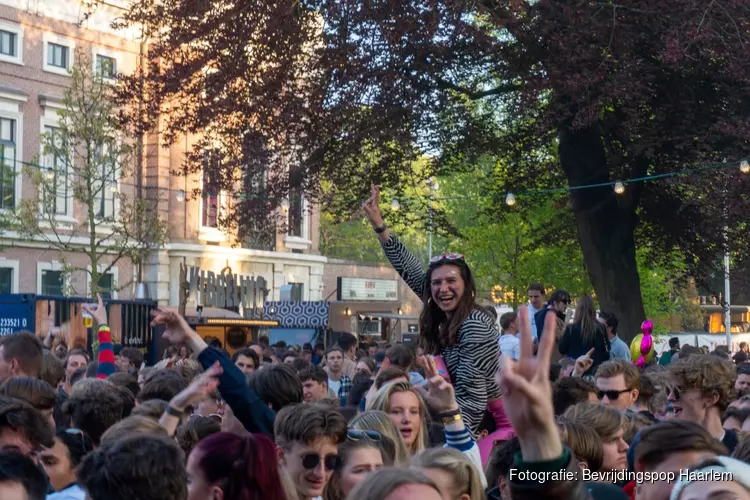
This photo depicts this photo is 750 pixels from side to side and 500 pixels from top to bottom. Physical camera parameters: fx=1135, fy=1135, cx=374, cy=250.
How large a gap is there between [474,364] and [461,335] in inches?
8.4

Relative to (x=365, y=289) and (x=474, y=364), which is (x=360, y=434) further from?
(x=365, y=289)

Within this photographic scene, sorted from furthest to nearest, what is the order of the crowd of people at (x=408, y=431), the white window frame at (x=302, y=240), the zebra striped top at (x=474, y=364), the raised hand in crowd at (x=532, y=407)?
1. the white window frame at (x=302, y=240)
2. the zebra striped top at (x=474, y=364)
3. the crowd of people at (x=408, y=431)
4. the raised hand in crowd at (x=532, y=407)

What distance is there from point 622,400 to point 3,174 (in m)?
29.6

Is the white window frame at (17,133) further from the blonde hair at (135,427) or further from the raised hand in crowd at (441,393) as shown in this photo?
the raised hand in crowd at (441,393)

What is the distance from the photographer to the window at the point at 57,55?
38.0 m

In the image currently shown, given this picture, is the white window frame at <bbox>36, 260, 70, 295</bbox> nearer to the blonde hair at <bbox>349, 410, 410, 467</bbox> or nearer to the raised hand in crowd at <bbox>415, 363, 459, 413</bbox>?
the blonde hair at <bbox>349, 410, 410, 467</bbox>

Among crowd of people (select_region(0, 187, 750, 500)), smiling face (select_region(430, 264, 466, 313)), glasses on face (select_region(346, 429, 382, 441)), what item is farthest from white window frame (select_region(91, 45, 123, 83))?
glasses on face (select_region(346, 429, 382, 441))

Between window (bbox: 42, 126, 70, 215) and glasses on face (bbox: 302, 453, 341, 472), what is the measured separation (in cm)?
2780

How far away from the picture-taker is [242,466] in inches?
154

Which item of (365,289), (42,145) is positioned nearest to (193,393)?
(42,145)

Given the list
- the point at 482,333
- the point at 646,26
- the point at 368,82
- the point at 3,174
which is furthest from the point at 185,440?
the point at 3,174

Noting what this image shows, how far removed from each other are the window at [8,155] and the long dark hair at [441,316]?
30.8 m

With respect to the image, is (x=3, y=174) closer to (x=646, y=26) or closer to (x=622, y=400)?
(x=646, y=26)

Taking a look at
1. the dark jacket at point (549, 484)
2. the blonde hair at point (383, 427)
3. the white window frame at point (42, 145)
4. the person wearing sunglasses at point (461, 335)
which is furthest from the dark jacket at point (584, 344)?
the white window frame at point (42, 145)
